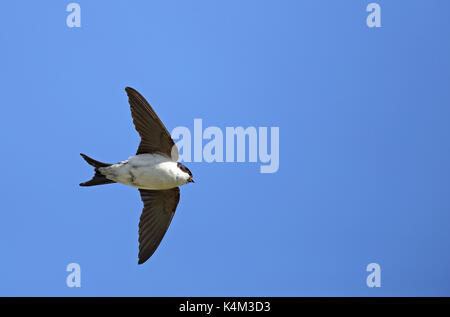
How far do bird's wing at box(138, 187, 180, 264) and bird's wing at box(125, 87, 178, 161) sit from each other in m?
0.40

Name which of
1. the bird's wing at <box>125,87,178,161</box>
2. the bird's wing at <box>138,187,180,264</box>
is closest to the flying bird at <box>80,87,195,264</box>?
the bird's wing at <box>125,87,178,161</box>

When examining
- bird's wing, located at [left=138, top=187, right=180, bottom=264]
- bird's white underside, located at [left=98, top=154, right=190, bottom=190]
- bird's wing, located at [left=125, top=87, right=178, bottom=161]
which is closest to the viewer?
bird's wing, located at [left=125, top=87, right=178, bottom=161]

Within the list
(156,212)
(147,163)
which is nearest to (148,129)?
(147,163)

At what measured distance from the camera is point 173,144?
466cm

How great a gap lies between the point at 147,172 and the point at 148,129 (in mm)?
299

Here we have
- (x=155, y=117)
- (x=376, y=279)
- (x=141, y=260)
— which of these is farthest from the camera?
(x=376, y=279)

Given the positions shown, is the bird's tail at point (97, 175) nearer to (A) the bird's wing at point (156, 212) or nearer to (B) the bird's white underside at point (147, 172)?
(B) the bird's white underside at point (147, 172)

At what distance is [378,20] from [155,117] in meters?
2.57

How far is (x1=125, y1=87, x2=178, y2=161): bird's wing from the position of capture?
4.50m

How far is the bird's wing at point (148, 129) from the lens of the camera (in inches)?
177

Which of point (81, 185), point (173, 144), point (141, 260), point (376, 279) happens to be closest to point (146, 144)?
point (173, 144)

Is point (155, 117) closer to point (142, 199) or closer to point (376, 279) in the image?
point (142, 199)

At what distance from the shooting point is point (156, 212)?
16.5ft

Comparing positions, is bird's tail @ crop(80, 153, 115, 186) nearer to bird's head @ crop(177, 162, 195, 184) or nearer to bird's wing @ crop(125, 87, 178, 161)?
bird's wing @ crop(125, 87, 178, 161)
